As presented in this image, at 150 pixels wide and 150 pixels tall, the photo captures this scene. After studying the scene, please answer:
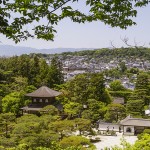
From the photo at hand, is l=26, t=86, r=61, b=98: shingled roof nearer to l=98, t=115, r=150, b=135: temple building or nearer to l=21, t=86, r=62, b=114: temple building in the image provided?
l=21, t=86, r=62, b=114: temple building

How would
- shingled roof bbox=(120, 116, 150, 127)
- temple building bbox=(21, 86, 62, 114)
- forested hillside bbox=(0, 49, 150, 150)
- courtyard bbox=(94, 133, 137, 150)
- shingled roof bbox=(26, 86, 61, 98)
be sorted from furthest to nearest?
shingled roof bbox=(26, 86, 61, 98) < temple building bbox=(21, 86, 62, 114) < shingled roof bbox=(120, 116, 150, 127) < courtyard bbox=(94, 133, 137, 150) < forested hillside bbox=(0, 49, 150, 150)

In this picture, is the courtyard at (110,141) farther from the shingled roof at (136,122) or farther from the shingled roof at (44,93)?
the shingled roof at (44,93)

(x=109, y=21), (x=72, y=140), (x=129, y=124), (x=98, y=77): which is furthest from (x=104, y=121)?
(x=109, y=21)

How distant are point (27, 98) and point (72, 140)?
1462 cm

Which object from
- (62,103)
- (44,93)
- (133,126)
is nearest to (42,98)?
(44,93)

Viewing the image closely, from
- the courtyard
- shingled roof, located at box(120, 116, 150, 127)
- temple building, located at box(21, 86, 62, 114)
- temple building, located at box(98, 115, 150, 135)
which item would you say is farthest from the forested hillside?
shingled roof, located at box(120, 116, 150, 127)

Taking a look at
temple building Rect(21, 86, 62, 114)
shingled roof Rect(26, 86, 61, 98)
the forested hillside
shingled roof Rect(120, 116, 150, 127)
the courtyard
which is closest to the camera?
the forested hillside

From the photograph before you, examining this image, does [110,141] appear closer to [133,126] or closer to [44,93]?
[133,126]

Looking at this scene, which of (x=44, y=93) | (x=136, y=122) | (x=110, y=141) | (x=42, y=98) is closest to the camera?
(x=110, y=141)

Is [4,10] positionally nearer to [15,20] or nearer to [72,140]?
[15,20]

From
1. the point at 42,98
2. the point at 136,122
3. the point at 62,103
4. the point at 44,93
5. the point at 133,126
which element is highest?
the point at 44,93

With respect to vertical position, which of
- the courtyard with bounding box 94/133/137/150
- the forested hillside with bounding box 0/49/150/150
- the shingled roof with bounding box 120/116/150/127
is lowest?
the courtyard with bounding box 94/133/137/150

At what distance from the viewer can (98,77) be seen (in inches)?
1191

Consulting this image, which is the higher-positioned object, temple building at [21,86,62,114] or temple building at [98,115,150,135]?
temple building at [21,86,62,114]
